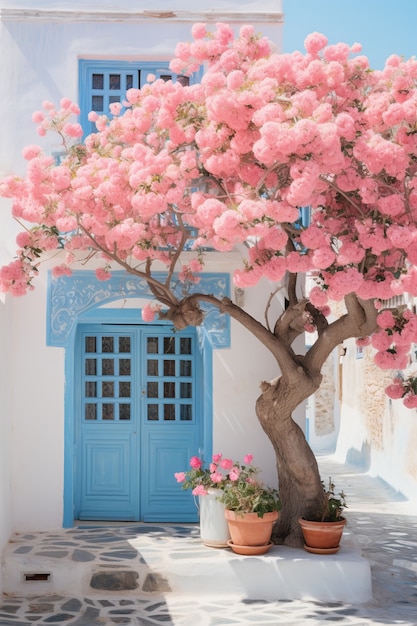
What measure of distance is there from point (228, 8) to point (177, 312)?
416 cm

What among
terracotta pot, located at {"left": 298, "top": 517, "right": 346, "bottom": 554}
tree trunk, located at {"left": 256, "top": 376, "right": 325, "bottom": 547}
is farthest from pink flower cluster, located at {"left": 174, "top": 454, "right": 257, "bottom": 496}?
terracotta pot, located at {"left": 298, "top": 517, "right": 346, "bottom": 554}

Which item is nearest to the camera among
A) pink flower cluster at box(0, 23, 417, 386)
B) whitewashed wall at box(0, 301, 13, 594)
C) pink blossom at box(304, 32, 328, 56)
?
pink flower cluster at box(0, 23, 417, 386)

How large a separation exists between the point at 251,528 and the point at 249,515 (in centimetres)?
13

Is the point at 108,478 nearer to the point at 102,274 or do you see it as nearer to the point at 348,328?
the point at 102,274

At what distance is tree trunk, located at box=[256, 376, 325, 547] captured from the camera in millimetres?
8836

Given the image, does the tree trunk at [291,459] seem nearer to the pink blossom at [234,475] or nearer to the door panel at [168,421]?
the pink blossom at [234,475]

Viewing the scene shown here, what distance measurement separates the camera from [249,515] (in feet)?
27.8

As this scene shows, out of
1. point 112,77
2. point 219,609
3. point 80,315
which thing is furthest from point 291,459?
point 112,77

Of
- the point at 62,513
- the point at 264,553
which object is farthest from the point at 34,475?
the point at 264,553

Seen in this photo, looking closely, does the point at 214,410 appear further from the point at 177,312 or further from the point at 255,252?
the point at 255,252

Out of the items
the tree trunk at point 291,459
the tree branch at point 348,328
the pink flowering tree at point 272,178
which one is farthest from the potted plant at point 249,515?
the tree branch at point 348,328

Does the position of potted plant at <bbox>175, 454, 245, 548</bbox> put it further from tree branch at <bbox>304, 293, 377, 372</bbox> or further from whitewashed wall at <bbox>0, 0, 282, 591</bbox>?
tree branch at <bbox>304, 293, 377, 372</bbox>

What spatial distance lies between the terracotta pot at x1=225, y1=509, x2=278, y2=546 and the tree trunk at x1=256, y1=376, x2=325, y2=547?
45 cm

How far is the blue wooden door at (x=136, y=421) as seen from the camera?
10.4 metres
